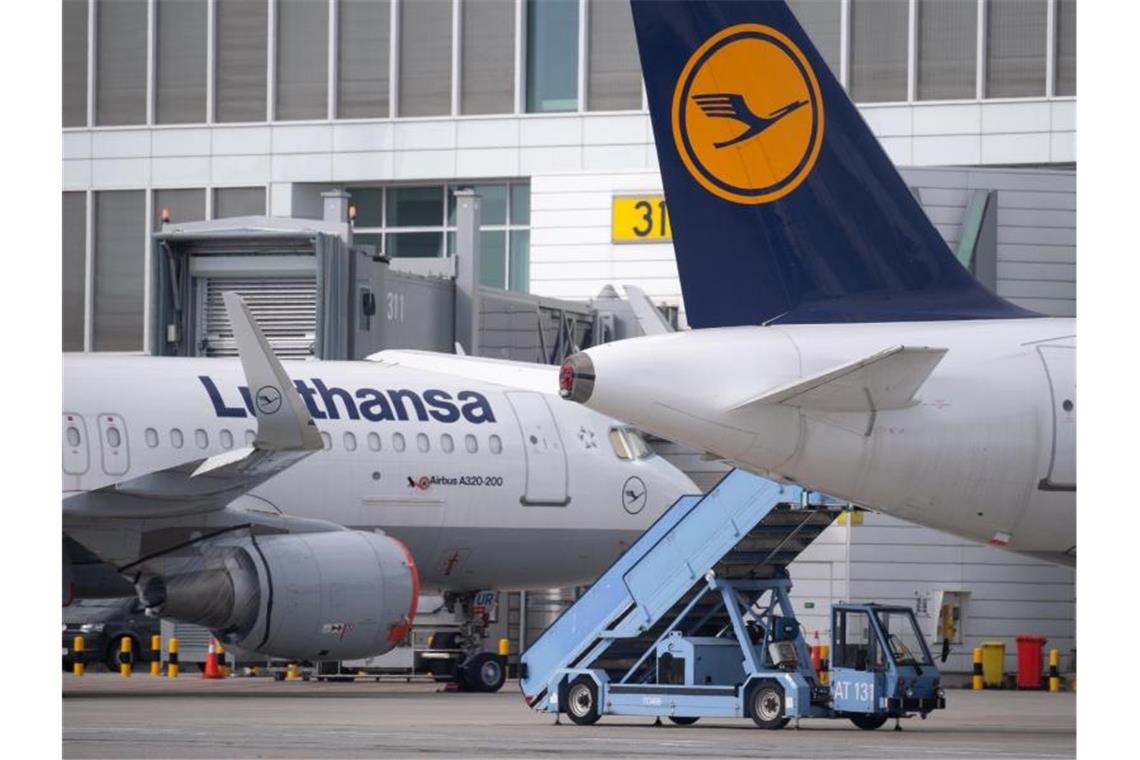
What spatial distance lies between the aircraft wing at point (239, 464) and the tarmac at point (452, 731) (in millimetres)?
2235

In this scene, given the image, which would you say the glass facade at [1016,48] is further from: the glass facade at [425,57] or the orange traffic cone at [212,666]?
the orange traffic cone at [212,666]

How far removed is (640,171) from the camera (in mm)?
37906

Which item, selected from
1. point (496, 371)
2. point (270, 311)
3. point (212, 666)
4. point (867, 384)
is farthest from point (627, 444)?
point (867, 384)

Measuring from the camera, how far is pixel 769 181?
16078 mm

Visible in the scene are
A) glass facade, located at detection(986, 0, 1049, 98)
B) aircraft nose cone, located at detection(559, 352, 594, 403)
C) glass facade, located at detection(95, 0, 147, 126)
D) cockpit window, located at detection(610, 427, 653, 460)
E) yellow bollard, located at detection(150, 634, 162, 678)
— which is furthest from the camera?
glass facade, located at detection(986, 0, 1049, 98)

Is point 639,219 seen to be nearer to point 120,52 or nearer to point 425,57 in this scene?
point 425,57

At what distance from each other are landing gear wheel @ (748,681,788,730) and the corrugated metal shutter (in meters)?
12.4

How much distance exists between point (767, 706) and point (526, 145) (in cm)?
2379

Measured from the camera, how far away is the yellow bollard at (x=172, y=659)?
3384 cm

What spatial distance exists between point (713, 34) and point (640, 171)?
2214cm

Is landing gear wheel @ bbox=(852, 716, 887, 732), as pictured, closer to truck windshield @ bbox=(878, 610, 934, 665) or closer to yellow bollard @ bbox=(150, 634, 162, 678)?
truck windshield @ bbox=(878, 610, 934, 665)

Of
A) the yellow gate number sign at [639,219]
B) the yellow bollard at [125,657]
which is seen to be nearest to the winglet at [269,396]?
the yellow bollard at [125,657]

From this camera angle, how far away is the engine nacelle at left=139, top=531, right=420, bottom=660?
2416 centimetres

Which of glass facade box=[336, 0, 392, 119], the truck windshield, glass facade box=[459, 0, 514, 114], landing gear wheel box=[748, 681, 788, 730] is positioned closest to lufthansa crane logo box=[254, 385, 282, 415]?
landing gear wheel box=[748, 681, 788, 730]
